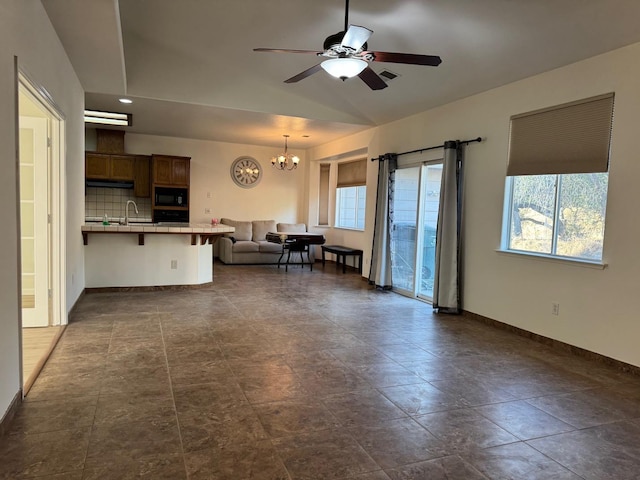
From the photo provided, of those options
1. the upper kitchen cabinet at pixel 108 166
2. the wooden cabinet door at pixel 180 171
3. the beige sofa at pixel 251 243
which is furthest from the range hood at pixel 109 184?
the beige sofa at pixel 251 243

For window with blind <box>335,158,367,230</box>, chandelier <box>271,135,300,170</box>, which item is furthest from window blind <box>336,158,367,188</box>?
chandelier <box>271,135,300,170</box>

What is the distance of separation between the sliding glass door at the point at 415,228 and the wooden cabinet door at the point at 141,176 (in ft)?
15.7

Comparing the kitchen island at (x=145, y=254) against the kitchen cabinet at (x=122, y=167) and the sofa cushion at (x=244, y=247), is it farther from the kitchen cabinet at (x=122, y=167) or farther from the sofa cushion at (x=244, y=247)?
the kitchen cabinet at (x=122, y=167)

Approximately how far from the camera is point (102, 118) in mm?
6383

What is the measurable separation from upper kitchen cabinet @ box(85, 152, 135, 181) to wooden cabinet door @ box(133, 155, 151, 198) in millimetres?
87

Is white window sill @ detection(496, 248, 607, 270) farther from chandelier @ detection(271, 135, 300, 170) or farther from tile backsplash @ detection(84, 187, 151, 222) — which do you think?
tile backsplash @ detection(84, 187, 151, 222)

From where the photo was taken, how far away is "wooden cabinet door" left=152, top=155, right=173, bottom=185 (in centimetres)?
816

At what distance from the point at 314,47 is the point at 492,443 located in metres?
3.99

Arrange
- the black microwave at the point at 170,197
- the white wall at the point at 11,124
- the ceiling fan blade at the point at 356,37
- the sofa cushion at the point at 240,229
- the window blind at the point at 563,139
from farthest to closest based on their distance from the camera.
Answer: the sofa cushion at the point at 240,229 < the black microwave at the point at 170,197 < the window blind at the point at 563,139 < the ceiling fan blade at the point at 356,37 < the white wall at the point at 11,124

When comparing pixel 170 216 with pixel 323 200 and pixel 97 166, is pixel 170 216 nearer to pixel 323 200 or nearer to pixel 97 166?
pixel 97 166

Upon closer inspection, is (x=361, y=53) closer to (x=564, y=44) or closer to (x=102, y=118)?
(x=564, y=44)

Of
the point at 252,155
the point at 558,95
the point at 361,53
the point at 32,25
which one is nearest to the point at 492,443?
the point at 361,53

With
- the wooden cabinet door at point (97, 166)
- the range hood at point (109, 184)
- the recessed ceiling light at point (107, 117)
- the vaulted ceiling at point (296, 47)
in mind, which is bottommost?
the range hood at point (109, 184)

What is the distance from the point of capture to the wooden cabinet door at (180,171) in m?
8.32
